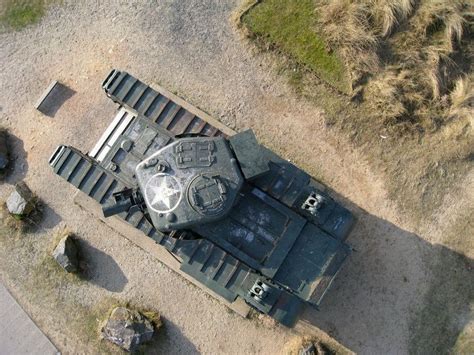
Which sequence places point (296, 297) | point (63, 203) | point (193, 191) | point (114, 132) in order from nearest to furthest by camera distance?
point (193, 191) → point (296, 297) → point (114, 132) → point (63, 203)

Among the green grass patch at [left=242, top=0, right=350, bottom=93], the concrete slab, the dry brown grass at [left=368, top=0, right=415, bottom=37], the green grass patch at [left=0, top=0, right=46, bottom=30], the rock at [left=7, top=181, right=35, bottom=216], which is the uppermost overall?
the dry brown grass at [left=368, top=0, right=415, bottom=37]

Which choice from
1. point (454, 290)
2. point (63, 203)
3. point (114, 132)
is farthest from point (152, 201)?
point (454, 290)

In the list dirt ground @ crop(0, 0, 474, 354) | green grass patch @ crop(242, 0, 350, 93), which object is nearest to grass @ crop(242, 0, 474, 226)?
green grass patch @ crop(242, 0, 350, 93)

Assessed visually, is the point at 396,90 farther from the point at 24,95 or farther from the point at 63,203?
the point at 24,95

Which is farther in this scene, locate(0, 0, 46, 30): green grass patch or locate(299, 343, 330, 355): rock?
locate(0, 0, 46, 30): green grass patch

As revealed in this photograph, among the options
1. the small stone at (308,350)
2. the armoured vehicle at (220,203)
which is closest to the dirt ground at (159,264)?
the small stone at (308,350)

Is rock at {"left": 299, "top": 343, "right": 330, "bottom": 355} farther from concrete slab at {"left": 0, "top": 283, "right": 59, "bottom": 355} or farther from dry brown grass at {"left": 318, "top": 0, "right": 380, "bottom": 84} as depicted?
dry brown grass at {"left": 318, "top": 0, "right": 380, "bottom": 84}
